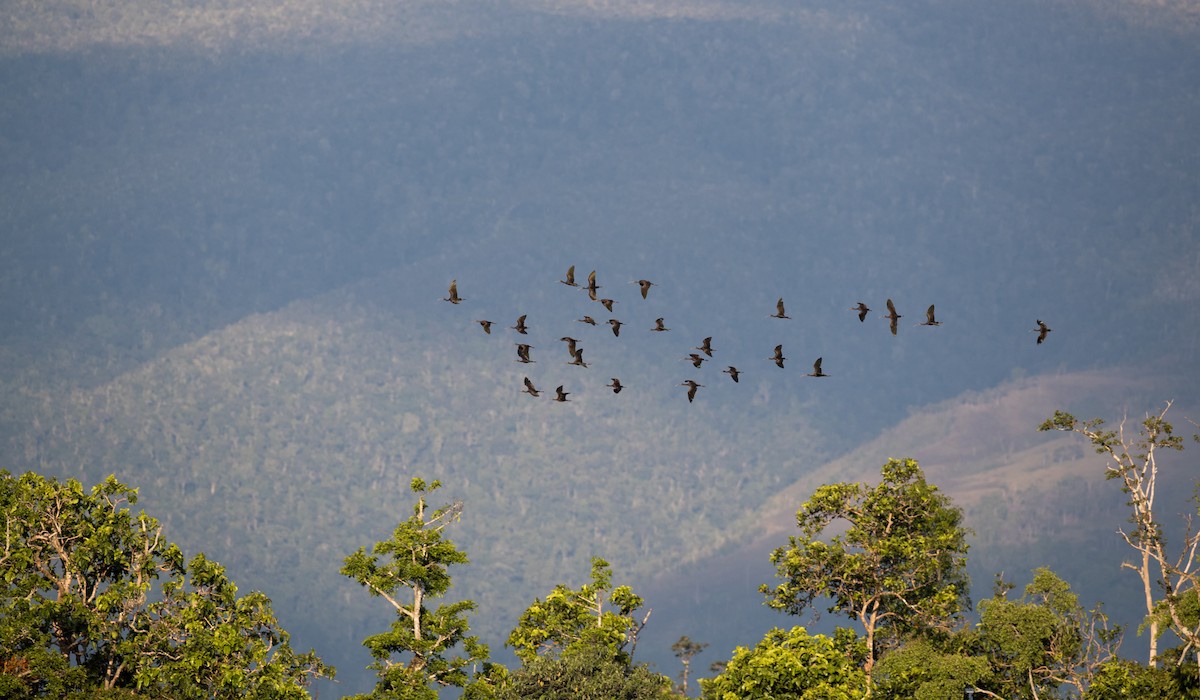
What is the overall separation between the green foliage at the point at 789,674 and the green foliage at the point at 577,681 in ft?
23.1

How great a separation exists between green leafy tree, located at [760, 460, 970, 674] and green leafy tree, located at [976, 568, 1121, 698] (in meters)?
6.03

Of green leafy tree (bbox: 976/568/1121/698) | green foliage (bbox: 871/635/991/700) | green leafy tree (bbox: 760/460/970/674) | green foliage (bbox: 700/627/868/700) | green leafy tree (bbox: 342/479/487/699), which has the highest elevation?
green leafy tree (bbox: 760/460/970/674)

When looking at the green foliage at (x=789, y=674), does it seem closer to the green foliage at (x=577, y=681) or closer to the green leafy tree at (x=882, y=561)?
the green foliage at (x=577, y=681)

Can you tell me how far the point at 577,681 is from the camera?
8194cm

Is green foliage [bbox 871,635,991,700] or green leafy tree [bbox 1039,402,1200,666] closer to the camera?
green leafy tree [bbox 1039,402,1200,666]

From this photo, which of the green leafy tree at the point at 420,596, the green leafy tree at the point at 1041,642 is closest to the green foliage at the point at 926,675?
the green leafy tree at the point at 1041,642

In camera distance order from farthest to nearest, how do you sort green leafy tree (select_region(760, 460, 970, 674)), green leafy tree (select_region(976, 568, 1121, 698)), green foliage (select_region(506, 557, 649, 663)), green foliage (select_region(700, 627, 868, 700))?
1. green leafy tree (select_region(760, 460, 970, 674))
2. green foliage (select_region(506, 557, 649, 663))
3. green leafy tree (select_region(976, 568, 1121, 698))
4. green foliage (select_region(700, 627, 868, 700))

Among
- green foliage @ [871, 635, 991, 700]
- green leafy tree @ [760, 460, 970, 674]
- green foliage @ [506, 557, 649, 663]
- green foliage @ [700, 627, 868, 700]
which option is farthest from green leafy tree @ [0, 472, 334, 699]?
green leafy tree @ [760, 460, 970, 674]

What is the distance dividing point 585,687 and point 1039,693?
1959cm

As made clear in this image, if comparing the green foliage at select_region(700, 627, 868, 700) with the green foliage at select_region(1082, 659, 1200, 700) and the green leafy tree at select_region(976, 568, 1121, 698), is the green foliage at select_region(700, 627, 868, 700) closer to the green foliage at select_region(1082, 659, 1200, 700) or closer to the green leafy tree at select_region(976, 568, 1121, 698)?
the green foliage at select_region(1082, 659, 1200, 700)

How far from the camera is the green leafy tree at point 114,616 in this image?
73.2 metres

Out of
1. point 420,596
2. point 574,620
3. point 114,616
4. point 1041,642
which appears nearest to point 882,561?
point 1041,642

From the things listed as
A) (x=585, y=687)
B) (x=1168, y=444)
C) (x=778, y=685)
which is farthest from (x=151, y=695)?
(x=1168, y=444)

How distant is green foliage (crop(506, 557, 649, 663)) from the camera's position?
86812mm
